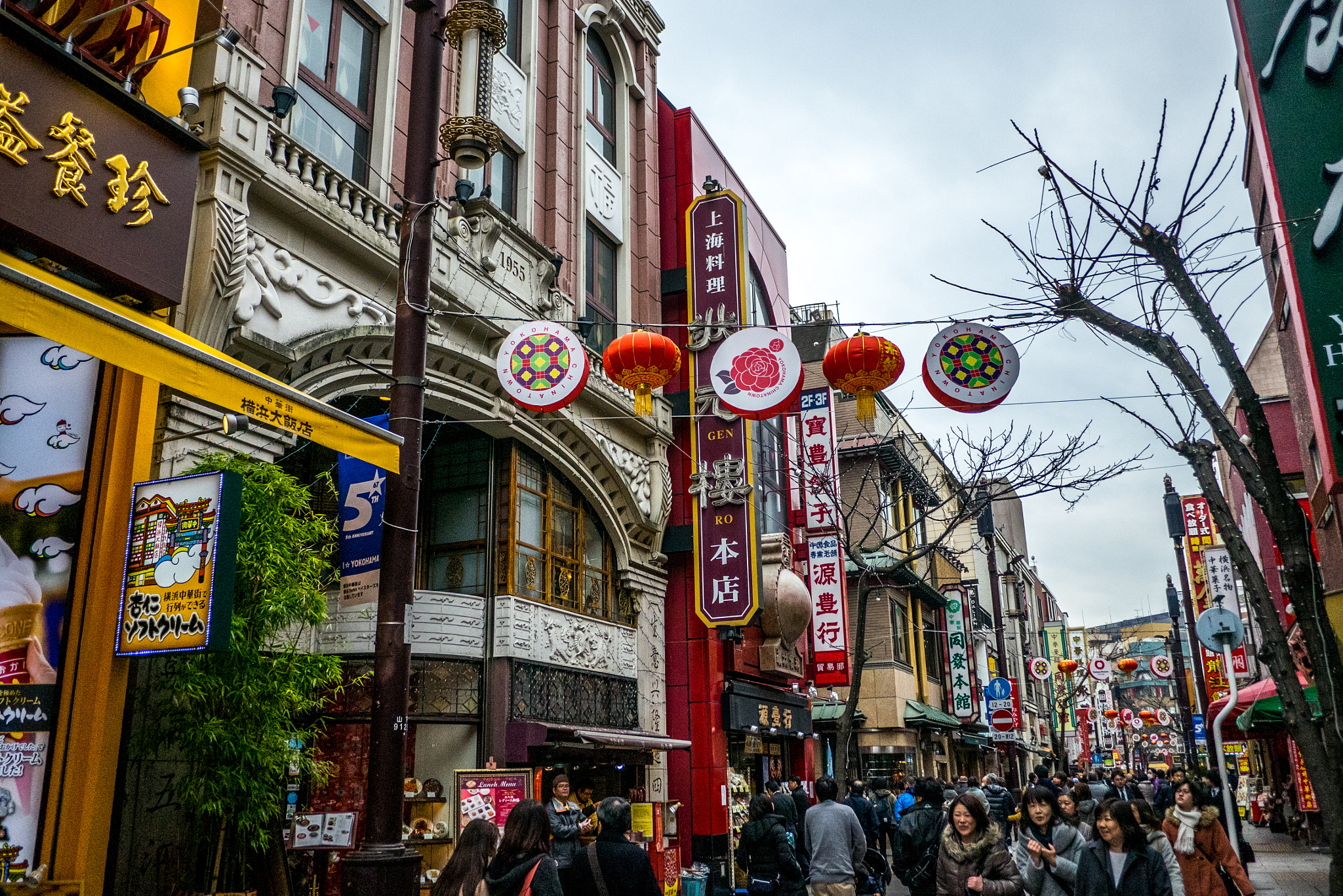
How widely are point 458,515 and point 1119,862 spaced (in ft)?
34.3

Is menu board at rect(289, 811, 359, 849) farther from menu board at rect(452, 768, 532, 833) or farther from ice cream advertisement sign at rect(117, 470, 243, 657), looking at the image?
ice cream advertisement sign at rect(117, 470, 243, 657)

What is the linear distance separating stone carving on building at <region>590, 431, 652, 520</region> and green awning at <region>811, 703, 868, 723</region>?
46.8ft

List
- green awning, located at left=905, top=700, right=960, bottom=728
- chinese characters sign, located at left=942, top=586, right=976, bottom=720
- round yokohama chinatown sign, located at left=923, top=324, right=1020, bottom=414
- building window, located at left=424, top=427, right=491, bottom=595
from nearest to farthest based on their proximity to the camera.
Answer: round yokohama chinatown sign, located at left=923, top=324, right=1020, bottom=414 < building window, located at left=424, top=427, right=491, bottom=595 < green awning, located at left=905, top=700, right=960, bottom=728 < chinese characters sign, located at left=942, top=586, right=976, bottom=720

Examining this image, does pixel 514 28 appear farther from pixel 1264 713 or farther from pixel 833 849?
pixel 1264 713

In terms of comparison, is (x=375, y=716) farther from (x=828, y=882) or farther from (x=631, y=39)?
(x=631, y=39)

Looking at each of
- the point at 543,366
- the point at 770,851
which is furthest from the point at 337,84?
the point at 770,851

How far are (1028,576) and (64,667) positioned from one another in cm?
7324

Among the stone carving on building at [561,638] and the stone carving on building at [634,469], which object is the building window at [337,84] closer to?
the stone carving on building at [634,469]

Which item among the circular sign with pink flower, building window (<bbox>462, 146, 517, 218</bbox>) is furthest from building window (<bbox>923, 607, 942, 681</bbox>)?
the circular sign with pink flower

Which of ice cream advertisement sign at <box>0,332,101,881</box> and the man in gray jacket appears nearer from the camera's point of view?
ice cream advertisement sign at <box>0,332,101,881</box>

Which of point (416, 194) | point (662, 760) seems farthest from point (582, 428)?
point (416, 194)

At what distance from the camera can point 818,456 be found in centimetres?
2434

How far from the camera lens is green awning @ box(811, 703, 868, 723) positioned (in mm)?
29531

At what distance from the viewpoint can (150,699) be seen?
27.1 ft
